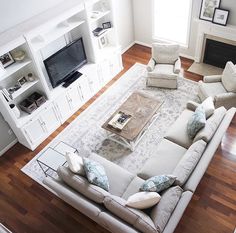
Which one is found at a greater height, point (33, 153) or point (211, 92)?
point (211, 92)

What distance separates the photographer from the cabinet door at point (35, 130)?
4.74m

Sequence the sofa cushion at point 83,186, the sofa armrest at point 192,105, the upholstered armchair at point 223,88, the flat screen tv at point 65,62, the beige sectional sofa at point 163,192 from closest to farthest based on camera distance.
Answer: the beige sectional sofa at point 163,192, the sofa cushion at point 83,186, the sofa armrest at point 192,105, the upholstered armchair at point 223,88, the flat screen tv at point 65,62

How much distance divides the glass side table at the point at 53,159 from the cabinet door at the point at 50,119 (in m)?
0.61

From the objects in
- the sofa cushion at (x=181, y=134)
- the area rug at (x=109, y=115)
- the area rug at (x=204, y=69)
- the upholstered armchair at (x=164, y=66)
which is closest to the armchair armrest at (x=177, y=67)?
the upholstered armchair at (x=164, y=66)

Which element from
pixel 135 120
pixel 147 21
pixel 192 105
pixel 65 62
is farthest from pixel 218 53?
pixel 65 62

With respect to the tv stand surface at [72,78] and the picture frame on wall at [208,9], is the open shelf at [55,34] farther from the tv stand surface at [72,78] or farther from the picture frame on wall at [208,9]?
the picture frame on wall at [208,9]

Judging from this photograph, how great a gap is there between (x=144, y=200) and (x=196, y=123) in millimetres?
1487

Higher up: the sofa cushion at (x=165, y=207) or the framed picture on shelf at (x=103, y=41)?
the framed picture on shelf at (x=103, y=41)

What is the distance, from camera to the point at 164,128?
16.7 feet

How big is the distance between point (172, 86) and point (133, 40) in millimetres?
2174

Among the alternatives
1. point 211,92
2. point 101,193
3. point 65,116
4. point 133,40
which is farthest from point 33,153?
point 133,40

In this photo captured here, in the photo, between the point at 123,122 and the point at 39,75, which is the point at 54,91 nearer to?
the point at 39,75

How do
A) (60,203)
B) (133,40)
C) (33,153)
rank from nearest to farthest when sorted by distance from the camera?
(60,203) → (33,153) → (133,40)

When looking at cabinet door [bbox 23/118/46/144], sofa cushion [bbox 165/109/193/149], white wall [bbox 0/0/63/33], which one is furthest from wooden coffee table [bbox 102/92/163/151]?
white wall [bbox 0/0/63/33]
